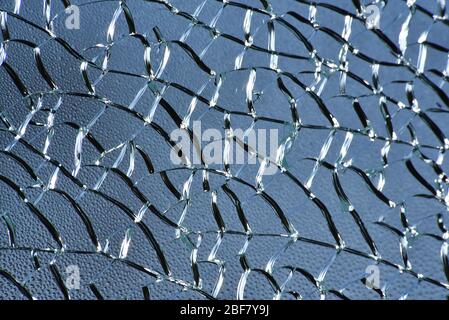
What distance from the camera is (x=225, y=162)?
61cm

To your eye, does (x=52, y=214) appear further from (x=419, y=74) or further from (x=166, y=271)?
(x=419, y=74)

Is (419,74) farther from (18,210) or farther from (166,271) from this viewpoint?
(18,210)

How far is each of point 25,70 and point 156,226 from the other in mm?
241

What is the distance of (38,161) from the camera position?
66 cm

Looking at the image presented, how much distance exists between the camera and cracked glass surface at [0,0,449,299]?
60 cm

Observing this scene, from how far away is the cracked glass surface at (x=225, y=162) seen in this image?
604 mm
